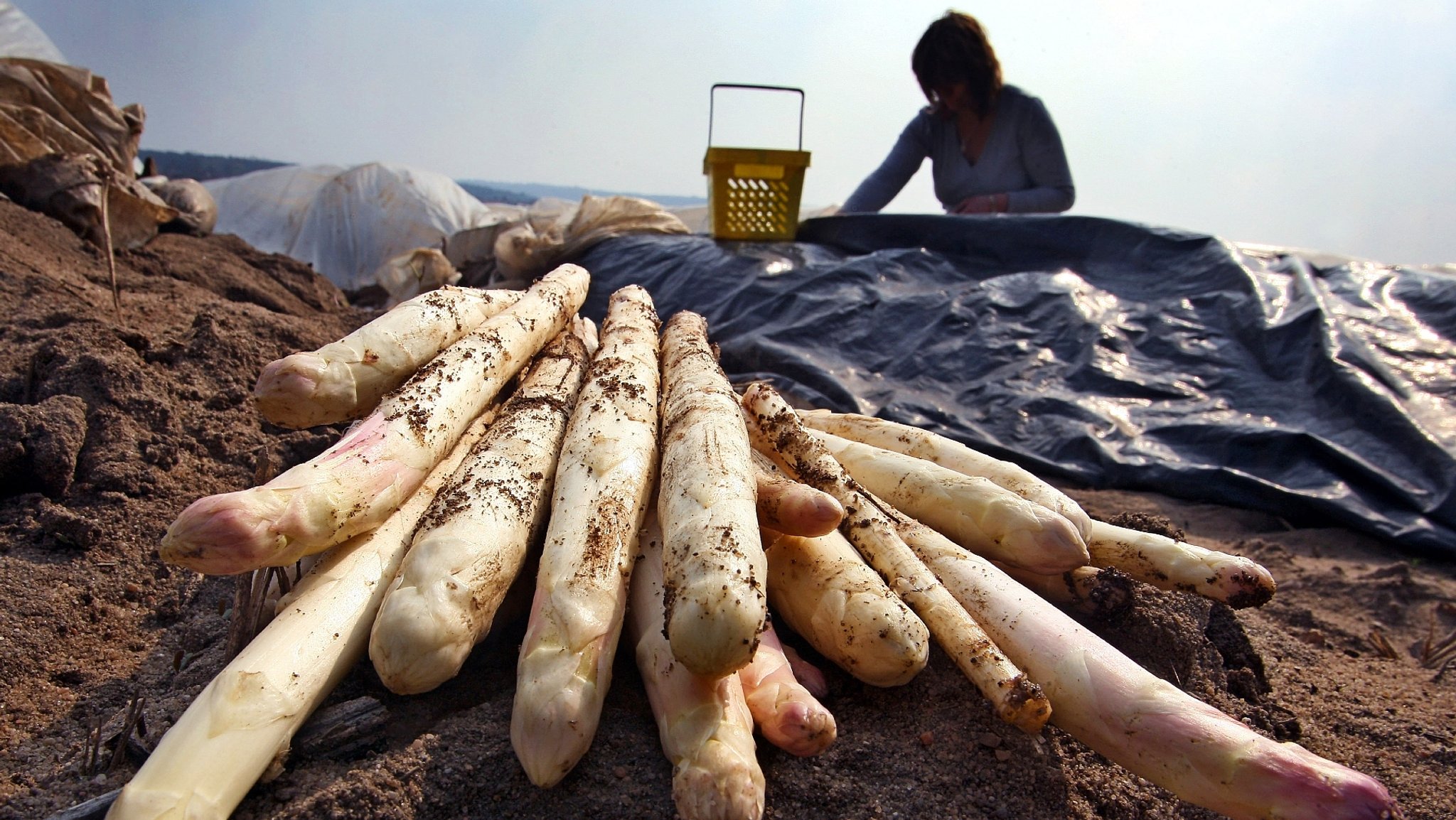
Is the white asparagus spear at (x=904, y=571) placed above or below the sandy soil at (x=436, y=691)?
above

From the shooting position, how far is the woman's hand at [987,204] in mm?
5617

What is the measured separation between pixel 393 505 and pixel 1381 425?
4.23 meters

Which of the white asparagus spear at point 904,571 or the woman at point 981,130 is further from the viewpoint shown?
the woman at point 981,130

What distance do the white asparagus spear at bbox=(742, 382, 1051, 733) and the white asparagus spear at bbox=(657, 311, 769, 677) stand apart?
0.18 metres

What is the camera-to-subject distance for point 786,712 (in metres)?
1.27

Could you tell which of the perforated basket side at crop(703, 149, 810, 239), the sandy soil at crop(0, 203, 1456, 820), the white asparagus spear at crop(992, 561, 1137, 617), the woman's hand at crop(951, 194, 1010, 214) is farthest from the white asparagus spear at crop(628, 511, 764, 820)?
the woman's hand at crop(951, 194, 1010, 214)

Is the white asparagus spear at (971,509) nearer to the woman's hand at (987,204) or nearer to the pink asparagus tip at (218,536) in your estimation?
the pink asparagus tip at (218,536)

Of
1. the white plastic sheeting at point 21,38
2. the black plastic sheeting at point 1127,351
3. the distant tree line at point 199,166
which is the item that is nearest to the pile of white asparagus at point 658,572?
the black plastic sheeting at point 1127,351

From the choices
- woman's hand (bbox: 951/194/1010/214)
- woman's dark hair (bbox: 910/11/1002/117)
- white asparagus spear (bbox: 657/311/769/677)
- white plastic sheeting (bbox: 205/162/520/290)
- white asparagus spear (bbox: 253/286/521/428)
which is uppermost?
woman's dark hair (bbox: 910/11/1002/117)

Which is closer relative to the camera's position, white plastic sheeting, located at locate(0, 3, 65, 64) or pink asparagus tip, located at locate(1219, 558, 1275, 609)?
pink asparagus tip, located at locate(1219, 558, 1275, 609)

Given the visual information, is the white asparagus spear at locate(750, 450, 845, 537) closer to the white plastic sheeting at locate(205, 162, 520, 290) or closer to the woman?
the woman

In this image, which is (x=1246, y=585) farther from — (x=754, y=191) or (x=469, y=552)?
(x=754, y=191)

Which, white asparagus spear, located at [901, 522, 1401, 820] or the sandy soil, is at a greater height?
white asparagus spear, located at [901, 522, 1401, 820]

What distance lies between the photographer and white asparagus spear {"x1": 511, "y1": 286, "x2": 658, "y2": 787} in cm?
117
